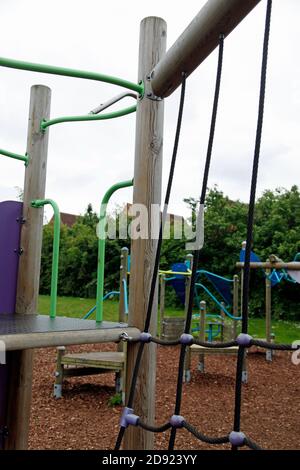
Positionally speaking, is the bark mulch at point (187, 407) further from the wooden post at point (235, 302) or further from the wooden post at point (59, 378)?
the wooden post at point (235, 302)

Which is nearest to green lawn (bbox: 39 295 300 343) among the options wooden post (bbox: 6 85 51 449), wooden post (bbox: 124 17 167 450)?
wooden post (bbox: 6 85 51 449)

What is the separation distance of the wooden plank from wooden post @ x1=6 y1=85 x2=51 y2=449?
65 centimetres

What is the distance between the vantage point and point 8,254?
1.71m

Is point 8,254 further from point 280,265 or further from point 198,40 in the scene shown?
point 280,265

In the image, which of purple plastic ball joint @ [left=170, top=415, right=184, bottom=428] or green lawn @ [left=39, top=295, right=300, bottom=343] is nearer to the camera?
purple plastic ball joint @ [left=170, top=415, right=184, bottom=428]

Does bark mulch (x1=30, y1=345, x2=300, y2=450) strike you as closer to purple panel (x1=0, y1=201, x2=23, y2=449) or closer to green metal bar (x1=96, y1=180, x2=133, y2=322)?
purple panel (x1=0, y1=201, x2=23, y2=449)

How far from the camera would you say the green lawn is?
6086mm

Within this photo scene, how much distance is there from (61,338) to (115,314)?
7.01 m

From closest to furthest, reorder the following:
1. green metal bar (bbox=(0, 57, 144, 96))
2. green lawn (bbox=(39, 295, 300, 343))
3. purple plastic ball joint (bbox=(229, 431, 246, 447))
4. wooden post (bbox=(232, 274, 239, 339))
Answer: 1. purple plastic ball joint (bbox=(229, 431, 246, 447))
2. green metal bar (bbox=(0, 57, 144, 96))
3. wooden post (bbox=(232, 274, 239, 339))
4. green lawn (bbox=(39, 295, 300, 343))

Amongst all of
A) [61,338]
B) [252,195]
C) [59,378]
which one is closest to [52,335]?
[61,338]

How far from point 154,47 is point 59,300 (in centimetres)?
916

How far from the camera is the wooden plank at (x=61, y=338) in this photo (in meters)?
1.02

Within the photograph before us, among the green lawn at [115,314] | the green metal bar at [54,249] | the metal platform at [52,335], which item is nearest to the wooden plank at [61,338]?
the metal platform at [52,335]

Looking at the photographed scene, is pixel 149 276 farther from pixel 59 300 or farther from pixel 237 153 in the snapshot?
pixel 59 300
